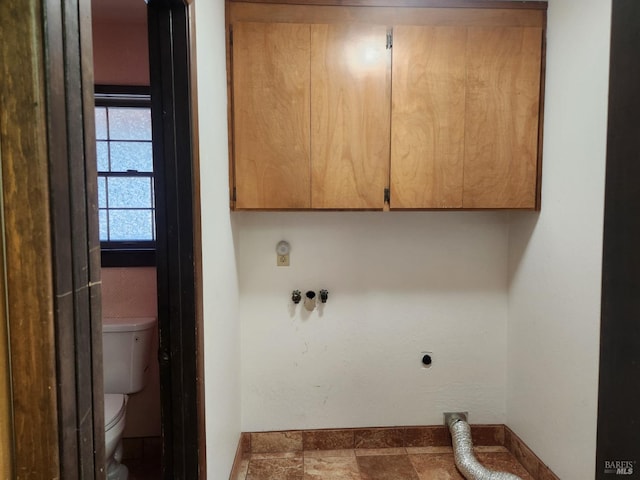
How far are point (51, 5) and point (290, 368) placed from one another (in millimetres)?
1960

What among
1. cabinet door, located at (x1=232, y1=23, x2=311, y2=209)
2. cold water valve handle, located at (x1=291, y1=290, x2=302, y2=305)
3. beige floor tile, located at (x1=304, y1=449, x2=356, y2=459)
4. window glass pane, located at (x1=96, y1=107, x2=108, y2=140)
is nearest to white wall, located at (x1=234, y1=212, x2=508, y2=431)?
cold water valve handle, located at (x1=291, y1=290, x2=302, y2=305)

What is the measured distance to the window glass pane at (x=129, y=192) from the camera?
2076 millimetres

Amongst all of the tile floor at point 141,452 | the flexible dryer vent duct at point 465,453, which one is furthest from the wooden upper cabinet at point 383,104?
the tile floor at point 141,452

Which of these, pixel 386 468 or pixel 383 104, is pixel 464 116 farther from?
pixel 386 468

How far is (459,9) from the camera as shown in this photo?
169cm

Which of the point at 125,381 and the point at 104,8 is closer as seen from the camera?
the point at 104,8

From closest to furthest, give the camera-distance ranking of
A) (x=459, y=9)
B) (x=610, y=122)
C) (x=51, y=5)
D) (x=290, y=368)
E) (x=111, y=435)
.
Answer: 1. (x=51, y=5)
2. (x=610, y=122)
3. (x=111, y=435)
4. (x=459, y=9)
5. (x=290, y=368)

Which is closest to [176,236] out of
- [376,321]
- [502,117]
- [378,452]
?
[376,321]

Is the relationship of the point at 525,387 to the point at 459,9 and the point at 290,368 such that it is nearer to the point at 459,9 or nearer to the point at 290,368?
the point at 290,368

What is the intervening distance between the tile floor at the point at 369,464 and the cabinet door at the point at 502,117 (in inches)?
56.4

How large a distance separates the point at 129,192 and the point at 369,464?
2090 mm

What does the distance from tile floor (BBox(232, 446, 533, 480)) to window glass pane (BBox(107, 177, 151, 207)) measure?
1.62 metres

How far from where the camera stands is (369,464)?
1.93 m

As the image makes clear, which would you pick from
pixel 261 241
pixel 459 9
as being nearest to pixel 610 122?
pixel 459 9
